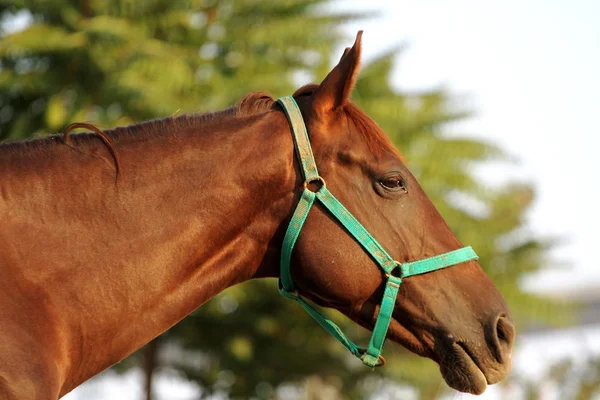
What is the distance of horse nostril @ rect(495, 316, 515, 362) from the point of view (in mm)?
3594

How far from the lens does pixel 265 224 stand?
3.61m

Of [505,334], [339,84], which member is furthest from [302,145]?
[505,334]

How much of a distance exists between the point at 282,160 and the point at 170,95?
28.7ft

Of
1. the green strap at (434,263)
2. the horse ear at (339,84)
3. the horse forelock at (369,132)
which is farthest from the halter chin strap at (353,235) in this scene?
the horse forelock at (369,132)

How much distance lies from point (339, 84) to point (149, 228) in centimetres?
101

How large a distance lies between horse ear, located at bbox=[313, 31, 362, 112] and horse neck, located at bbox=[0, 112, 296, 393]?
208 mm

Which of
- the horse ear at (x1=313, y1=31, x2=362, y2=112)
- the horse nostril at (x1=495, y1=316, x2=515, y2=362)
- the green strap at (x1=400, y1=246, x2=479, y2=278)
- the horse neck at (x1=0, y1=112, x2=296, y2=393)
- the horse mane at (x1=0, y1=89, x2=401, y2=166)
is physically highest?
the horse ear at (x1=313, y1=31, x2=362, y2=112)

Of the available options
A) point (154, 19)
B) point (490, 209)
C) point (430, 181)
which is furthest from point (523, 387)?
point (154, 19)

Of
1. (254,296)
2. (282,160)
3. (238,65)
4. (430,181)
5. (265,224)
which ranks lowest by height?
(254,296)

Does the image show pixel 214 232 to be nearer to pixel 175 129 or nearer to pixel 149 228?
pixel 149 228

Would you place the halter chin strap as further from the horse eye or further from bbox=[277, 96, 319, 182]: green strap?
the horse eye

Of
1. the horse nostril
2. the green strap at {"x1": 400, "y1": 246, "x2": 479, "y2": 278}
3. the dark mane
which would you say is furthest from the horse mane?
the horse nostril

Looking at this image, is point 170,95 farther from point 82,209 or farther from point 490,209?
point 82,209

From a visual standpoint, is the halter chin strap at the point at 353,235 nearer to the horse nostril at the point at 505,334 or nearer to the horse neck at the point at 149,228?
the horse neck at the point at 149,228
